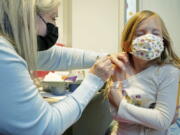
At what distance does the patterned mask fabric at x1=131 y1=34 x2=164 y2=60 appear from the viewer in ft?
3.52

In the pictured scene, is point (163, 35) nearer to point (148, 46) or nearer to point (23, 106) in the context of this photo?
point (148, 46)

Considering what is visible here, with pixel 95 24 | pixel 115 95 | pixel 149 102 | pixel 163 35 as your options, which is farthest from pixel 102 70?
pixel 95 24

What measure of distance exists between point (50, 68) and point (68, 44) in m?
1.37

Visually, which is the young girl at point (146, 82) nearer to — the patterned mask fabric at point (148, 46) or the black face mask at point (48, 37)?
the patterned mask fabric at point (148, 46)

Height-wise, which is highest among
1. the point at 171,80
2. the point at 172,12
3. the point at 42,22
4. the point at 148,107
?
the point at 172,12

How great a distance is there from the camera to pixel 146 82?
1.11m

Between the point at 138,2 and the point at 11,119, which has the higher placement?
the point at 138,2

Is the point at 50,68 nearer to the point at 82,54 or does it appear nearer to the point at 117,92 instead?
the point at 82,54

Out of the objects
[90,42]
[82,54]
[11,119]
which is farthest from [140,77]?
[90,42]

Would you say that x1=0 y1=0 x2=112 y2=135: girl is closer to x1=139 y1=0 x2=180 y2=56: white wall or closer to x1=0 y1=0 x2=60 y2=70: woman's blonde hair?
x1=0 y1=0 x2=60 y2=70: woman's blonde hair

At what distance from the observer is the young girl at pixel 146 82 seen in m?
1.04

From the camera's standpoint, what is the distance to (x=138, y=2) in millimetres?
2697

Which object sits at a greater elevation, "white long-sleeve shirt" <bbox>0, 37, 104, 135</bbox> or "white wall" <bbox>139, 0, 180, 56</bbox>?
"white wall" <bbox>139, 0, 180, 56</bbox>

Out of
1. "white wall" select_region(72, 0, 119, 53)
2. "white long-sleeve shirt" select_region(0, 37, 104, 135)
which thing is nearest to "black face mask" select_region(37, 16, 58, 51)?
"white long-sleeve shirt" select_region(0, 37, 104, 135)
